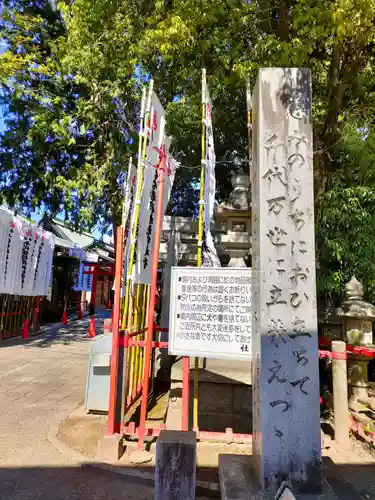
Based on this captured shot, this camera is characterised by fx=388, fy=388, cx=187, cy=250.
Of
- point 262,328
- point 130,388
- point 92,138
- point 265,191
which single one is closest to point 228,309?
point 262,328

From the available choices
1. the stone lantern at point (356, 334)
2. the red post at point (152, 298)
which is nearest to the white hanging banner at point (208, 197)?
the red post at point (152, 298)

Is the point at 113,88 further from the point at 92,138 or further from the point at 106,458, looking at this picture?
the point at 106,458

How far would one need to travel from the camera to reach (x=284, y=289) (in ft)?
9.73

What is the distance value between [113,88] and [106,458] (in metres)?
8.68

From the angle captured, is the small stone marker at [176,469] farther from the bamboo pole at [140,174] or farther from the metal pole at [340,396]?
the metal pole at [340,396]

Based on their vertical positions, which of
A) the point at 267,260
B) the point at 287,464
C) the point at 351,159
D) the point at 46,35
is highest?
the point at 46,35

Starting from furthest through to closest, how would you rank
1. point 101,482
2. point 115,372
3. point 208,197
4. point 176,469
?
point 208,197 < point 115,372 < point 101,482 < point 176,469

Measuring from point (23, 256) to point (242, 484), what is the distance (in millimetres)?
11388

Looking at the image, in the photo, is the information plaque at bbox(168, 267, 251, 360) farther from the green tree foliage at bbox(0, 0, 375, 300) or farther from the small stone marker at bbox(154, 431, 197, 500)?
the green tree foliage at bbox(0, 0, 375, 300)

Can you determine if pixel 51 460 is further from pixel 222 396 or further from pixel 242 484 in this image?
pixel 242 484

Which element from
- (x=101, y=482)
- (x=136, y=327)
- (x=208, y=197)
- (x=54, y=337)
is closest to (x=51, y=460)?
(x=101, y=482)

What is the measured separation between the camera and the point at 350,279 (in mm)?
6402

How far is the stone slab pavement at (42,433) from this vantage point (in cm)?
353

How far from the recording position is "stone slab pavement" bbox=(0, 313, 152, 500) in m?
3.53
